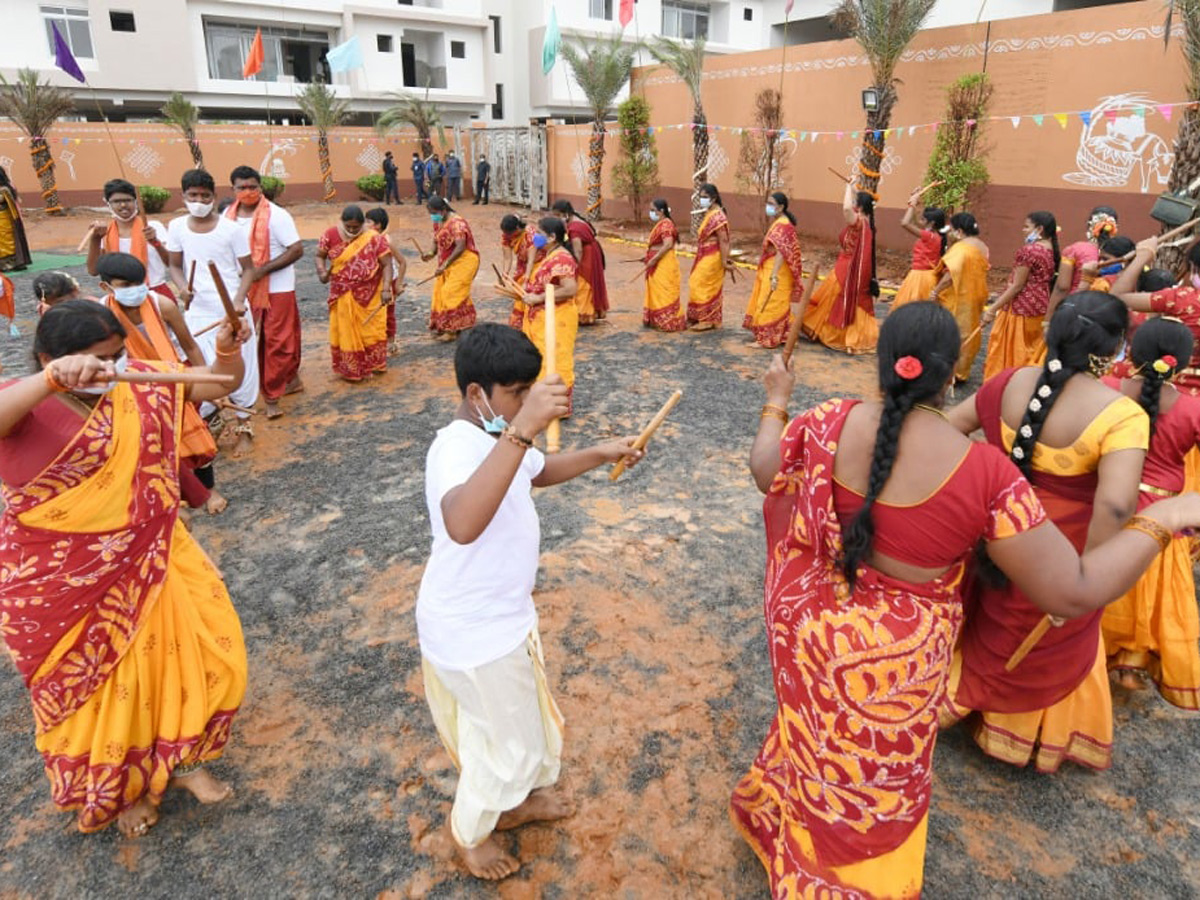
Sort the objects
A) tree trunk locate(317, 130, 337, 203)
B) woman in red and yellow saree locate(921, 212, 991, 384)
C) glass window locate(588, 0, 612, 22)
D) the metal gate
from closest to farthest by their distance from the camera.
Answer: woman in red and yellow saree locate(921, 212, 991, 384), the metal gate, tree trunk locate(317, 130, 337, 203), glass window locate(588, 0, 612, 22)

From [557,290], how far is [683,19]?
91.4ft

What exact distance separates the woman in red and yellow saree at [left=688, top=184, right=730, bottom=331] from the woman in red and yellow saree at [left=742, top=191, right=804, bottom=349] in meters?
0.48

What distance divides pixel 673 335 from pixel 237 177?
4.91m

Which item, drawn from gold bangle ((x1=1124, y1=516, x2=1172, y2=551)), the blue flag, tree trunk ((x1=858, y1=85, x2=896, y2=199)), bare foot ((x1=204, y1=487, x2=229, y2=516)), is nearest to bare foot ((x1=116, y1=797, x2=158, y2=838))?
bare foot ((x1=204, y1=487, x2=229, y2=516))

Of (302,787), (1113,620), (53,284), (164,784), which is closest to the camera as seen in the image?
(164,784)

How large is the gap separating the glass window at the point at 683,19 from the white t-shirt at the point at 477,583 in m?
30.7

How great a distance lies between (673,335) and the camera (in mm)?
9039

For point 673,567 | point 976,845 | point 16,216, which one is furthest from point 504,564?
point 16,216

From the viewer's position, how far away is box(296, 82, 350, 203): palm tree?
894 inches

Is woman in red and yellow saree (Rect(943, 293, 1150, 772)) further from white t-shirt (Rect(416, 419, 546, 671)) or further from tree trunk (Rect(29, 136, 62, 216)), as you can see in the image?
tree trunk (Rect(29, 136, 62, 216))

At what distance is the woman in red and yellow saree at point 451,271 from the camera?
8180mm

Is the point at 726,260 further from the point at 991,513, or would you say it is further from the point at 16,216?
the point at 16,216

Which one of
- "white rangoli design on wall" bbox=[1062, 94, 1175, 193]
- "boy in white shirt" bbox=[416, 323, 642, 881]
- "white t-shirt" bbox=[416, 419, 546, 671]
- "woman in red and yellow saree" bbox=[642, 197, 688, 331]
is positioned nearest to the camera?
"boy in white shirt" bbox=[416, 323, 642, 881]

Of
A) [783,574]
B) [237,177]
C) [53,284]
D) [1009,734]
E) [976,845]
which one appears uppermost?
→ [237,177]
